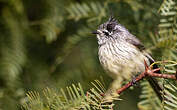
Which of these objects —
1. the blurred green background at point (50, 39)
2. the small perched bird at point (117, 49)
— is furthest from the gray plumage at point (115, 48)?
the blurred green background at point (50, 39)

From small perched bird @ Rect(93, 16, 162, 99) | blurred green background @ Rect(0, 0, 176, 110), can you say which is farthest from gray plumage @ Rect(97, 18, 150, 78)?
blurred green background @ Rect(0, 0, 176, 110)

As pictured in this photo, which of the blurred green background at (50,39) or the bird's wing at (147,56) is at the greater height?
the blurred green background at (50,39)

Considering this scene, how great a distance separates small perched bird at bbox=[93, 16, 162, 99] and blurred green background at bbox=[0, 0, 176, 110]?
0.42ft

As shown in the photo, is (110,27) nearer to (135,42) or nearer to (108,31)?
(108,31)

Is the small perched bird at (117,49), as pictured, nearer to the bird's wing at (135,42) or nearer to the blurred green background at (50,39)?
the bird's wing at (135,42)

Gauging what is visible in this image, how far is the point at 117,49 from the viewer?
2820 millimetres

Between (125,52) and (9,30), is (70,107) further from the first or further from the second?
(9,30)

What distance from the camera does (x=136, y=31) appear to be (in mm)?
2783

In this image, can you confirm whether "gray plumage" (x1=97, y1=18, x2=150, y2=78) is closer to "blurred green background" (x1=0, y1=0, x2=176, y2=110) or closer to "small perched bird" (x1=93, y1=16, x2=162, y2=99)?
"small perched bird" (x1=93, y1=16, x2=162, y2=99)

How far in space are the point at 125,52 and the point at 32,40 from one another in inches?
45.7

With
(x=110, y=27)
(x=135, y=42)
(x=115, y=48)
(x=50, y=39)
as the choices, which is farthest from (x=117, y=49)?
(x=50, y=39)

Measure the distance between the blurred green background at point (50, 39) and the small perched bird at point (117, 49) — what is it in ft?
0.42

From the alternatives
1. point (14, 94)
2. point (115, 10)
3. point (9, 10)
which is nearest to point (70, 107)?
point (14, 94)

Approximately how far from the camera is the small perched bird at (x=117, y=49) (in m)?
2.61
